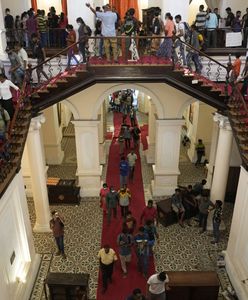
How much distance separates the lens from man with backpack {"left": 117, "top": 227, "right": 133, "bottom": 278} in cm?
892

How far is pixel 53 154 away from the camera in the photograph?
15.9m

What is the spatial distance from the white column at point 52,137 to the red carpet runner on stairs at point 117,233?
2389 millimetres

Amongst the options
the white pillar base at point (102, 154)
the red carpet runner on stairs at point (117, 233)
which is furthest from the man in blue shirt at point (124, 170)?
the white pillar base at point (102, 154)

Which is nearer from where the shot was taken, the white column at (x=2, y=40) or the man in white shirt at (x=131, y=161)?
the white column at (x=2, y=40)

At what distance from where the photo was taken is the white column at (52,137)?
1524 cm

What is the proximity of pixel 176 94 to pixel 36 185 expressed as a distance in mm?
5512

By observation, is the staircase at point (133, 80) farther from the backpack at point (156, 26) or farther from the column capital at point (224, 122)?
the backpack at point (156, 26)

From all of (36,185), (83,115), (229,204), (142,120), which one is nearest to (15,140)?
(36,185)

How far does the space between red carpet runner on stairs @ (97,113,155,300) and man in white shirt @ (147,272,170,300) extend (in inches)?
58.7

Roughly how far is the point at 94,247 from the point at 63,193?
9.33 feet

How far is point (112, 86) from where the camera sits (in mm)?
12375

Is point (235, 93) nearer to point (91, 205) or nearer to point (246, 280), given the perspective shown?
point (246, 280)

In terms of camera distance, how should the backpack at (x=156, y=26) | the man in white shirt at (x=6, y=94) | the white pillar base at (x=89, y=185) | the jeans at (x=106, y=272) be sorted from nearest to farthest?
the man in white shirt at (x=6, y=94) < the jeans at (x=106, y=272) < the backpack at (x=156, y=26) < the white pillar base at (x=89, y=185)

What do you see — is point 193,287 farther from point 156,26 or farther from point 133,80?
point 156,26
